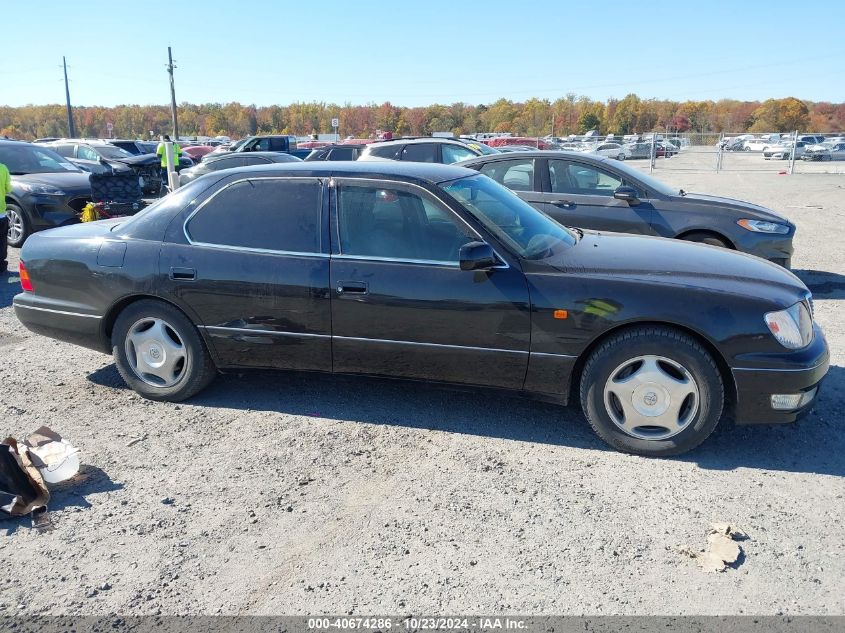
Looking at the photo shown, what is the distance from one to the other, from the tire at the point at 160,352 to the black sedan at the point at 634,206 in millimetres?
4607

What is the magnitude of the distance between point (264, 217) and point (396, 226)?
89 centimetres

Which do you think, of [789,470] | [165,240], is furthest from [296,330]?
[789,470]

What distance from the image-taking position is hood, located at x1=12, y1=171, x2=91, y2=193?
427 inches

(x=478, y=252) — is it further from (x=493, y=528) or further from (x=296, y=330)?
(x=493, y=528)

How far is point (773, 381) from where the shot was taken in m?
3.65

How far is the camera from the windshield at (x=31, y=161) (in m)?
11.4

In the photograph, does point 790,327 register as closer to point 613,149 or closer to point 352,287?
point 352,287

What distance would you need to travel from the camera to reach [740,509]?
331cm

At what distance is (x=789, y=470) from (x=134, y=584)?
3.32 meters

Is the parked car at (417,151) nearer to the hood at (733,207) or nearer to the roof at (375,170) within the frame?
the hood at (733,207)

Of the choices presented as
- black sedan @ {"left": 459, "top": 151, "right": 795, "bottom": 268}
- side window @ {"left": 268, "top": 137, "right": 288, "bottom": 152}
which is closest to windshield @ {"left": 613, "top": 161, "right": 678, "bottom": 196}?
black sedan @ {"left": 459, "top": 151, "right": 795, "bottom": 268}

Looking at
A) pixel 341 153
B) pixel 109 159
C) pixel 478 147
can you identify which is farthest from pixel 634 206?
pixel 109 159

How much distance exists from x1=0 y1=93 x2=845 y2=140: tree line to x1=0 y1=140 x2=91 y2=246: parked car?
2701 inches

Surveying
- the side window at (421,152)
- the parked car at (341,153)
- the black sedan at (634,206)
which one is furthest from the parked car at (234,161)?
the black sedan at (634,206)
